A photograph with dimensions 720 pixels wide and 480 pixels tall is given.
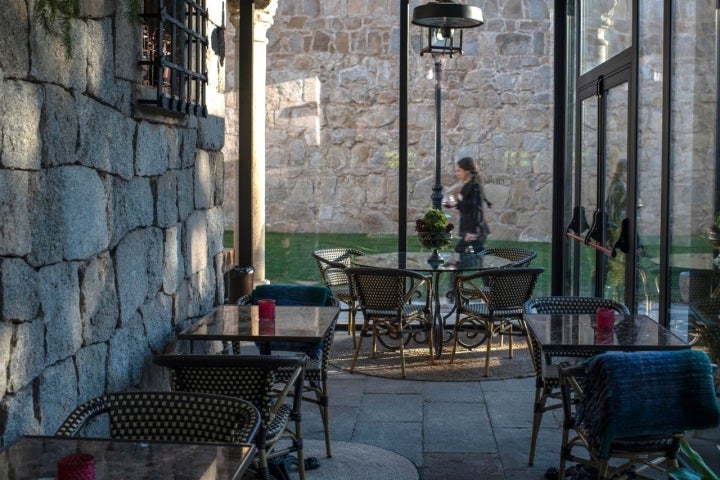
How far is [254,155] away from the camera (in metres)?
7.97

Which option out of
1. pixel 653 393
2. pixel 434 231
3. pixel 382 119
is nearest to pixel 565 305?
pixel 653 393

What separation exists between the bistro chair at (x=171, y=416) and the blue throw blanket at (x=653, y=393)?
1.26 metres

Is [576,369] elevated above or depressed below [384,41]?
below

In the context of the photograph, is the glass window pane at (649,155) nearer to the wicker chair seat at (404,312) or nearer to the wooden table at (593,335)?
the wooden table at (593,335)

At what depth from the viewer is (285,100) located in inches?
334

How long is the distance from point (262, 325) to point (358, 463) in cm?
84

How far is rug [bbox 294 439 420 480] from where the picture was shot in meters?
4.56

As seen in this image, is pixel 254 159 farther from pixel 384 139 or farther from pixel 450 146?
pixel 450 146

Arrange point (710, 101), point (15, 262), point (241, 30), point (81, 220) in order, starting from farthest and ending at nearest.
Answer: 1. point (241, 30)
2. point (710, 101)
3. point (81, 220)
4. point (15, 262)

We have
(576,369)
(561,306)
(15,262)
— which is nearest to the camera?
(15,262)

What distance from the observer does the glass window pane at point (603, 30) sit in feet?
20.2

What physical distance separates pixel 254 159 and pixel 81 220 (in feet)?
15.3

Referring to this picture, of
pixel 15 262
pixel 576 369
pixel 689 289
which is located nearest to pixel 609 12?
pixel 689 289

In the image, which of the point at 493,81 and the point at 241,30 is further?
the point at 493,81
